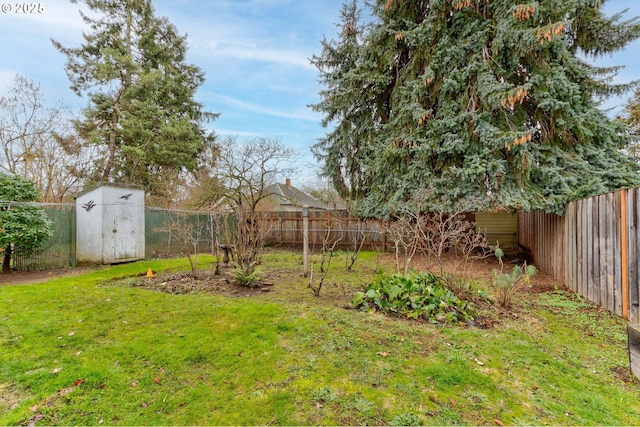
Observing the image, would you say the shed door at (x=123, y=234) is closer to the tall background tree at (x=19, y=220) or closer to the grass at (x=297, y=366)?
the tall background tree at (x=19, y=220)

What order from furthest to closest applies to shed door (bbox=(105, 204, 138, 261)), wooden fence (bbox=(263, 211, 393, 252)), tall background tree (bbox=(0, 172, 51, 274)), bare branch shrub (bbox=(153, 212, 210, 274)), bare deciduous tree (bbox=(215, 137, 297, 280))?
bare deciduous tree (bbox=(215, 137, 297, 280)) → wooden fence (bbox=(263, 211, 393, 252)) → shed door (bbox=(105, 204, 138, 261)) → bare branch shrub (bbox=(153, 212, 210, 274)) → tall background tree (bbox=(0, 172, 51, 274))

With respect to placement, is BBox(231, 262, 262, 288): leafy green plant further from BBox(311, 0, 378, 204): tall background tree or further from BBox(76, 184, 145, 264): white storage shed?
BBox(311, 0, 378, 204): tall background tree

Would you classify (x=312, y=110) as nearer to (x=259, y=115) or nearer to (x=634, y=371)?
(x=259, y=115)

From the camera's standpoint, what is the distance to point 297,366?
2.62 meters

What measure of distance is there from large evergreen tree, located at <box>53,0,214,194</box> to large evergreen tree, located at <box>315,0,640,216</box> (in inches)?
370

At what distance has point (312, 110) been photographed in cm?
1077

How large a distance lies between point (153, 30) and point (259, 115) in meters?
6.05

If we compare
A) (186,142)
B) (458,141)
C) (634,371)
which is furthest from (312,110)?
(634,371)

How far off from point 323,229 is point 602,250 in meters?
8.67

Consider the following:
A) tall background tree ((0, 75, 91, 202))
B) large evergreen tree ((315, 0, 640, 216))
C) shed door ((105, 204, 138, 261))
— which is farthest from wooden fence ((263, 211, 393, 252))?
tall background tree ((0, 75, 91, 202))

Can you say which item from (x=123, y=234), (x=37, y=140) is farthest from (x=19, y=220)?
(x=37, y=140)

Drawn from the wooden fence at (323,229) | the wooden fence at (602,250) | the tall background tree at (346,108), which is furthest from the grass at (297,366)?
the tall background tree at (346,108)

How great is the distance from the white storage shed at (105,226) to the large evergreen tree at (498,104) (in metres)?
7.19

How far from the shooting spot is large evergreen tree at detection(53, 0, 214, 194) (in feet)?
41.0
